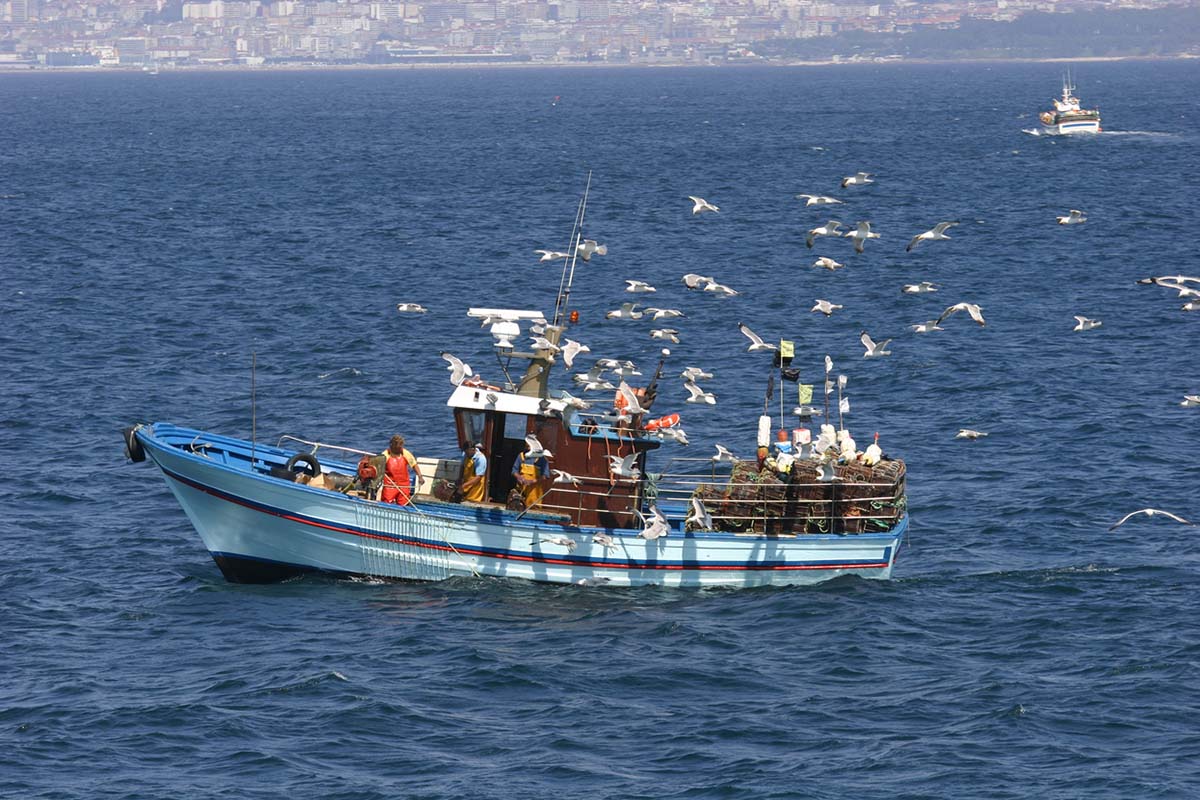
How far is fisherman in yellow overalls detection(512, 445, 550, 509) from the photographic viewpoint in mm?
35438

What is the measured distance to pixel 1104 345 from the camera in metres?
62.2

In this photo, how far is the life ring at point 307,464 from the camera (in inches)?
1422

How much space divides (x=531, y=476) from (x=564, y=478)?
91cm

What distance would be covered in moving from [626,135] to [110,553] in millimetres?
136652

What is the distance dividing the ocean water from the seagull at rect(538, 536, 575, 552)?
1100mm

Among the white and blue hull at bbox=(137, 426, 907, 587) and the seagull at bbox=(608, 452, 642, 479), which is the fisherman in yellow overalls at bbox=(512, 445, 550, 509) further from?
the seagull at bbox=(608, 452, 642, 479)

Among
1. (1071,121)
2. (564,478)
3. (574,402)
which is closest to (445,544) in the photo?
(564,478)

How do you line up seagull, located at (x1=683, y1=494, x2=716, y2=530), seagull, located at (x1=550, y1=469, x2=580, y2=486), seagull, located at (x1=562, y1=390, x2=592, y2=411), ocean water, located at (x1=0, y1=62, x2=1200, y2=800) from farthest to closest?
seagull, located at (x1=683, y1=494, x2=716, y2=530) < seagull, located at (x1=562, y1=390, x2=592, y2=411) < seagull, located at (x1=550, y1=469, x2=580, y2=486) < ocean water, located at (x1=0, y1=62, x2=1200, y2=800)

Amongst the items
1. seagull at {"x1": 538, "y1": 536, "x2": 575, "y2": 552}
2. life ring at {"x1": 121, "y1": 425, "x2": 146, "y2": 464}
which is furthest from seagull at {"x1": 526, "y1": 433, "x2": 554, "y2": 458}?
life ring at {"x1": 121, "y1": 425, "x2": 146, "y2": 464}

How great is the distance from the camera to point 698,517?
1378 inches

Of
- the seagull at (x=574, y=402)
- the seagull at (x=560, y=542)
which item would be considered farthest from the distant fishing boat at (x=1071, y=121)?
the seagull at (x=560, y=542)

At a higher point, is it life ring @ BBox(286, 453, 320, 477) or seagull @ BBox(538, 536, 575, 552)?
life ring @ BBox(286, 453, 320, 477)

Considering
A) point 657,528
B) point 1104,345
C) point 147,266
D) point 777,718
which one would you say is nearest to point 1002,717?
point 777,718

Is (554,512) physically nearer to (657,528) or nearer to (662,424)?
(657,528)
